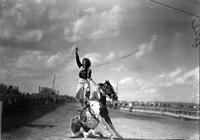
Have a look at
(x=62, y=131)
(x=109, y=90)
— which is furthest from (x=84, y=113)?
(x=109, y=90)

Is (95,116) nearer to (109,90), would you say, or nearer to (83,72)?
(109,90)

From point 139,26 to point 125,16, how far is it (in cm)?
47

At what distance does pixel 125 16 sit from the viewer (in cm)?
753

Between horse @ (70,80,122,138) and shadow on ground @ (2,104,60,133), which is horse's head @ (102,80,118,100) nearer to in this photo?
horse @ (70,80,122,138)

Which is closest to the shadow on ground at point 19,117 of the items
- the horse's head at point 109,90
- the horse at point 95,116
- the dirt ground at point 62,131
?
the dirt ground at point 62,131

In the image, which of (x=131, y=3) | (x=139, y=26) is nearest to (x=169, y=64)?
(x=139, y=26)

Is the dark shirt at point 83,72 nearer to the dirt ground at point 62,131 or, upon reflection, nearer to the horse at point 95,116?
the horse at point 95,116

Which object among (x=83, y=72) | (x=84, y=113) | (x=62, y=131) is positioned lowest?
(x=62, y=131)

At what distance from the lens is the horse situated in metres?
6.58

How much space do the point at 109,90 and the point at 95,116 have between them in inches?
26.5

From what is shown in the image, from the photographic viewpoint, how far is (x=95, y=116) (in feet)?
21.9

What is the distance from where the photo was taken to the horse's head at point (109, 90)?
6.81 m

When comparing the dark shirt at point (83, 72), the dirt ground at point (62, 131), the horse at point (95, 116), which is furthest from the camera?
the dark shirt at point (83, 72)

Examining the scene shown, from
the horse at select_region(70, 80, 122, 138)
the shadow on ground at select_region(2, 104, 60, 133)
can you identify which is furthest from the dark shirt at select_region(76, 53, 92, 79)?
the shadow on ground at select_region(2, 104, 60, 133)
